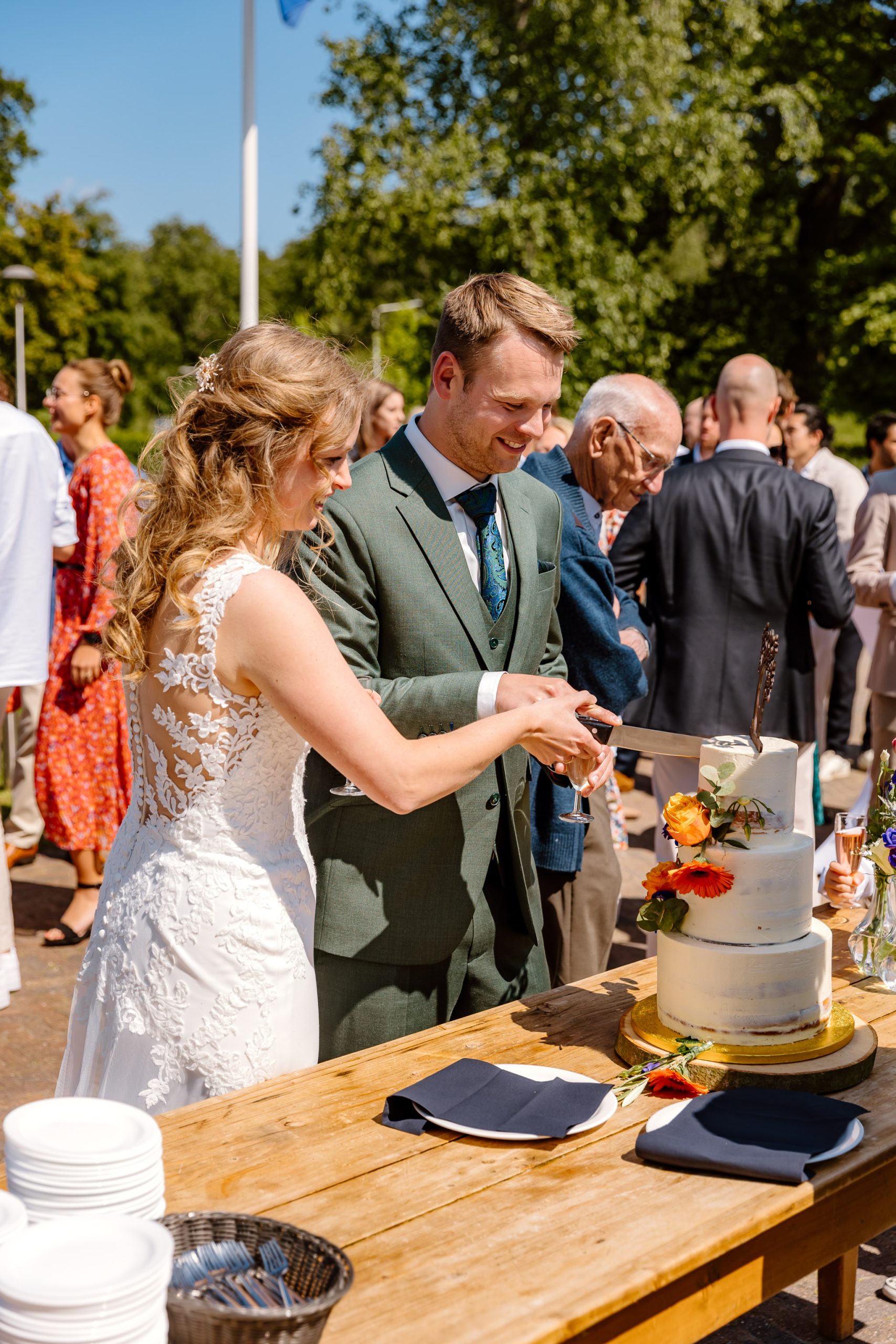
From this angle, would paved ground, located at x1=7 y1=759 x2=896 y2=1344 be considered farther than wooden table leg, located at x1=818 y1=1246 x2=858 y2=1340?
Yes

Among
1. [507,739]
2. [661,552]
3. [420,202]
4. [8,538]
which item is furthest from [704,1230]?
[420,202]

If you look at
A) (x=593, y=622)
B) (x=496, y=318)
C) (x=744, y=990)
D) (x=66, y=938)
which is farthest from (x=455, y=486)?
→ (x=66, y=938)

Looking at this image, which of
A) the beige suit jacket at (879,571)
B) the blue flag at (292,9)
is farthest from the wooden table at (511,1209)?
the blue flag at (292,9)

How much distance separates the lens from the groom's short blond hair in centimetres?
253

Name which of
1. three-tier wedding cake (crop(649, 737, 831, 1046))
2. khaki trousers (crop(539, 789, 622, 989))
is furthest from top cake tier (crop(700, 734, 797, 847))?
khaki trousers (crop(539, 789, 622, 989))

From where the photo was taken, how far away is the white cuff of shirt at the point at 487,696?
7.66 feet

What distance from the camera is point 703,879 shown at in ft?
6.54

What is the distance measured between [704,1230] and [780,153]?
18.9 metres

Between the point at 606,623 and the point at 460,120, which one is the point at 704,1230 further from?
the point at 460,120

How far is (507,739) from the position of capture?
2.15 m

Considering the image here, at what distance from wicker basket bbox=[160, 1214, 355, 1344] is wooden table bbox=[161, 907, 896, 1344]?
0.11 m

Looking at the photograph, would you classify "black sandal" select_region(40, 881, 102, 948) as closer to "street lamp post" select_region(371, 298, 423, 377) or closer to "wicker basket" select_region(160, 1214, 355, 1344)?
"wicker basket" select_region(160, 1214, 355, 1344)

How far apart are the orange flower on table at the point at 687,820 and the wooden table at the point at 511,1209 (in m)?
0.41

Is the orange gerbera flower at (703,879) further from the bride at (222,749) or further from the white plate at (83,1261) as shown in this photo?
the white plate at (83,1261)
